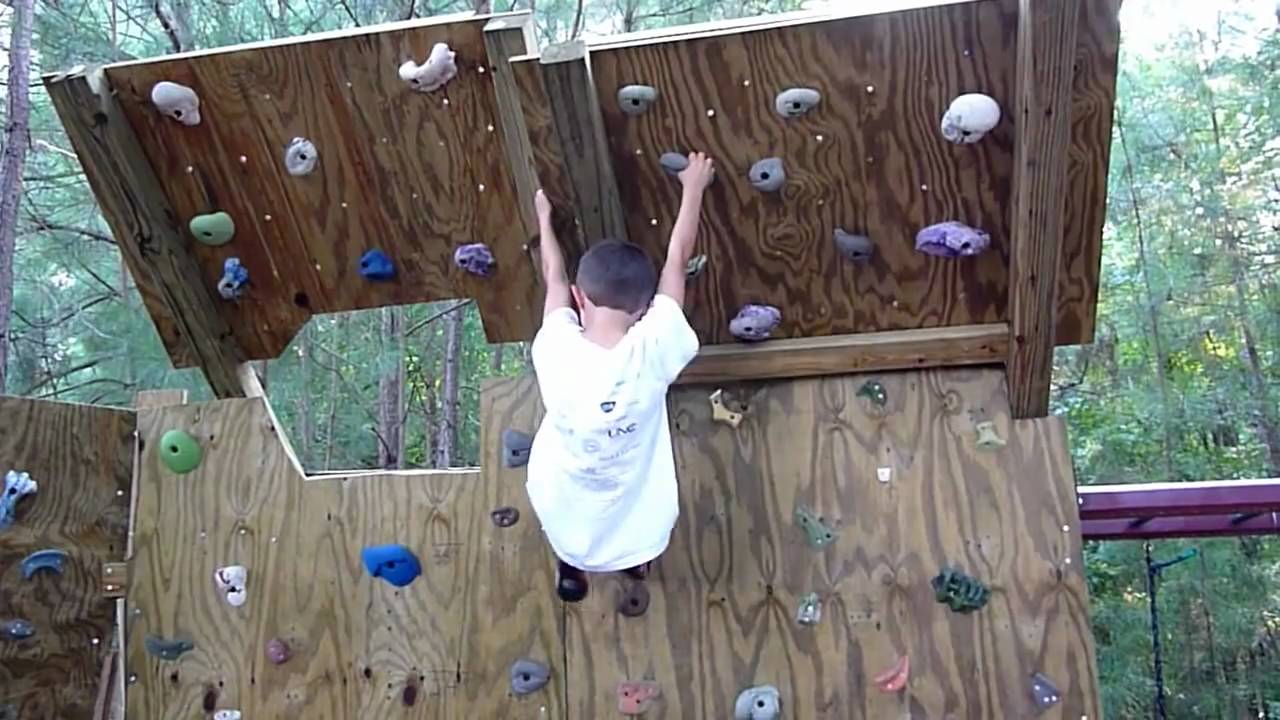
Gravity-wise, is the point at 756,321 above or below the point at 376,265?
below

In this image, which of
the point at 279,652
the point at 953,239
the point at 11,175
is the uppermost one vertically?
the point at 11,175

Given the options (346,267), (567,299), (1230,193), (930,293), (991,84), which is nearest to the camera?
(991,84)

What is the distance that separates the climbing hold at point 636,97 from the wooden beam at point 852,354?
0.70m

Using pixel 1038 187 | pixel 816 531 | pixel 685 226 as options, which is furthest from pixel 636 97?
pixel 816 531

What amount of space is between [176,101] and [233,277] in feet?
1.72

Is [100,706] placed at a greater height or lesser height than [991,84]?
lesser

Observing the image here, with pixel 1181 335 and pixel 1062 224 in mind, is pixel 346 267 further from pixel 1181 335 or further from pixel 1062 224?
pixel 1181 335

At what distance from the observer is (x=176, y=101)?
258 centimetres

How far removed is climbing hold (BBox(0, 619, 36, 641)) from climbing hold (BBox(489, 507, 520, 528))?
1.27 meters

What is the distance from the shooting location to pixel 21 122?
13.6 feet

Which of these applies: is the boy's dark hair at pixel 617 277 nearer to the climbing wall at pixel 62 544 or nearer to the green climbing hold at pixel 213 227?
the green climbing hold at pixel 213 227

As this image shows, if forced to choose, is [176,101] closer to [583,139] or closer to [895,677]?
[583,139]

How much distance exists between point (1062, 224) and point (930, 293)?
0.41 metres

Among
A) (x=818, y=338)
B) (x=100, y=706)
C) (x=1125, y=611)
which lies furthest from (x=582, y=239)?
(x=1125, y=611)
